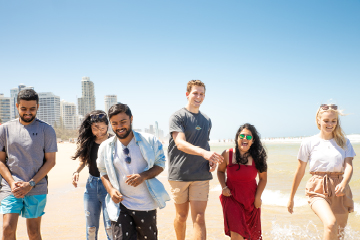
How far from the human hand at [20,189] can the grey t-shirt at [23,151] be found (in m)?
0.11

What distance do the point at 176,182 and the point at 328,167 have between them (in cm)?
211

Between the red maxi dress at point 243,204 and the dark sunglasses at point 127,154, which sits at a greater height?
the dark sunglasses at point 127,154

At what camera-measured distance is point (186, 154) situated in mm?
4328

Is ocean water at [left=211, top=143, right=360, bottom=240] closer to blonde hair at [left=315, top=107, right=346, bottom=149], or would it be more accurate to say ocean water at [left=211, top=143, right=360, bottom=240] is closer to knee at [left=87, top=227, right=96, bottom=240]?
blonde hair at [left=315, top=107, right=346, bottom=149]

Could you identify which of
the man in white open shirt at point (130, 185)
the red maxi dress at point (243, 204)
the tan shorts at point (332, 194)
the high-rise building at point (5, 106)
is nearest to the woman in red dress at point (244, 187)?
the red maxi dress at point (243, 204)

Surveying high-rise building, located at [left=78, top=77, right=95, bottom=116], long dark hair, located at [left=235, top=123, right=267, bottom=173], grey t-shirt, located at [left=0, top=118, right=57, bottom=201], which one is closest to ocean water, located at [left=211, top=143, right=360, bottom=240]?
long dark hair, located at [left=235, top=123, right=267, bottom=173]

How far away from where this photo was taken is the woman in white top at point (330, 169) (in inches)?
154

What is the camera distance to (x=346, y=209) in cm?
395

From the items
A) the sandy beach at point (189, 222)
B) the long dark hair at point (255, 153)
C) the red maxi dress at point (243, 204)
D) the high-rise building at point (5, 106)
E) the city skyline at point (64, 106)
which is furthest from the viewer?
the city skyline at point (64, 106)

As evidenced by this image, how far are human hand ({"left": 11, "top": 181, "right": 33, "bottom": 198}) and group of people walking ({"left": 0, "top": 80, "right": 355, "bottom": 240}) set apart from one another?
11 millimetres

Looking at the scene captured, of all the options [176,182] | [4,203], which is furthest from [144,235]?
[4,203]

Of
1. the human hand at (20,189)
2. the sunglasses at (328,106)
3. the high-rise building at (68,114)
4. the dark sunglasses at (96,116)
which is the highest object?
the sunglasses at (328,106)

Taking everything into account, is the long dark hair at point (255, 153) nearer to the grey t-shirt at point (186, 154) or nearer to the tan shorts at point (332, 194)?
the grey t-shirt at point (186, 154)

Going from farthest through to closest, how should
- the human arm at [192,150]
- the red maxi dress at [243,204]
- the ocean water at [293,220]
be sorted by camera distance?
the ocean water at [293,220], the red maxi dress at [243,204], the human arm at [192,150]
